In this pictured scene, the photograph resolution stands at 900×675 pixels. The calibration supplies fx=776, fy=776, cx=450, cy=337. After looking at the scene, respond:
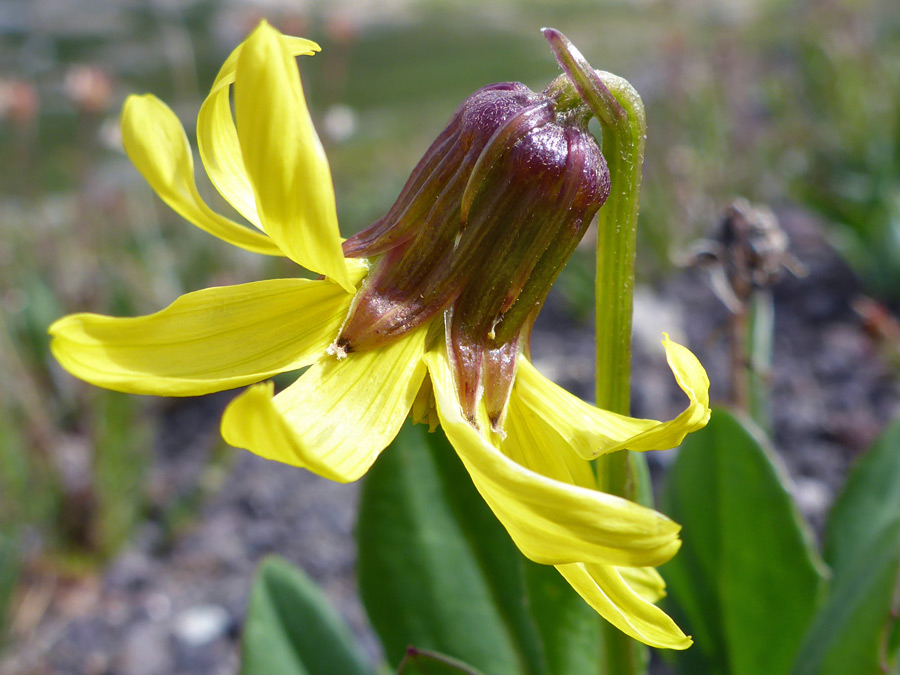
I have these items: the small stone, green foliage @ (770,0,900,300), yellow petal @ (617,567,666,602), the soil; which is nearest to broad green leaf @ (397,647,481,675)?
yellow petal @ (617,567,666,602)

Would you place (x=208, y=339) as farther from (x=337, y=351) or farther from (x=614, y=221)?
(x=614, y=221)

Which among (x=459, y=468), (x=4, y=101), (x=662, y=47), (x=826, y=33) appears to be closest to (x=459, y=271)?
(x=459, y=468)

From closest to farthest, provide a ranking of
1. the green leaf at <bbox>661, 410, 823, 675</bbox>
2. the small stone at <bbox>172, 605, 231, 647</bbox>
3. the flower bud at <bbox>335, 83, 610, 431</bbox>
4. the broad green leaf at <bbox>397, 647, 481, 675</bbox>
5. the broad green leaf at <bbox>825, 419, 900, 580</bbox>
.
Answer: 1. the flower bud at <bbox>335, 83, 610, 431</bbox>
2. the broad green leaf at <bbox>397, 647, 481, 675</bbox>
3. the green leaf at <bbox>661, 410, 823, 675</bbox>
4. the broad green leaf at <bbox>825, 419, 900, 580</bbox>
5. the small stone at <bbox>172, 605, 231, 647</bbox>

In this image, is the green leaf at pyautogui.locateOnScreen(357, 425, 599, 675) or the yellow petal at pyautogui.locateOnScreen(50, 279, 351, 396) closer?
the yellow petal at pyautogui.locateOnScreen(50, 279, 351, 396)

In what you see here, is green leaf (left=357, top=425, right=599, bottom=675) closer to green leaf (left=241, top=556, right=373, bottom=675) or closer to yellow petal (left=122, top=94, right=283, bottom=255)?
green leaf (left=241, top=556, right=373, bottom=675)

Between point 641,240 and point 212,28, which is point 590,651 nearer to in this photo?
point 641,240
